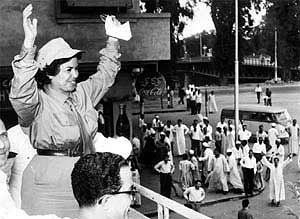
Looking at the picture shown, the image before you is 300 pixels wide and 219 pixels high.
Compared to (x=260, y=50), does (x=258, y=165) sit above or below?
below

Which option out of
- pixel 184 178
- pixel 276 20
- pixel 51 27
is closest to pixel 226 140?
pixel 184 178

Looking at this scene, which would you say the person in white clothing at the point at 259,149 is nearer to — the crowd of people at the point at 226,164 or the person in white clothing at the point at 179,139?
the crowd of people at the point at 226,164

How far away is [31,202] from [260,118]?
63.1 feet

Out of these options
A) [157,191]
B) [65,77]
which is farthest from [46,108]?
[157,191]

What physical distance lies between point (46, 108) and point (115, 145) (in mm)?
353

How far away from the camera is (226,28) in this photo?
1444 inches

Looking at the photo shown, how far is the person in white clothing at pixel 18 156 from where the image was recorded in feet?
9.64

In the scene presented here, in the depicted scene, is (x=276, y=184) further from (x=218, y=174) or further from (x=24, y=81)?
(x=24, y=81)

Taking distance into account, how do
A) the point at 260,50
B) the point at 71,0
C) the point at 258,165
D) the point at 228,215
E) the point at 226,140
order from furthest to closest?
the point at 260,50 → the point at 226,140 → the point at 258,165 → the point at 228,215 → the point at 71,0

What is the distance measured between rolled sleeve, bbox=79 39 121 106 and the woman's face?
18cm

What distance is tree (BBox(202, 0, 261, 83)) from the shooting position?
3381 cm

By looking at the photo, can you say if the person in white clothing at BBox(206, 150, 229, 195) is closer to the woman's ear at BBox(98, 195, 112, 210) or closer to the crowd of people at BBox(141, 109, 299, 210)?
the crowd of people at BBox(141, 109, 299, 210)

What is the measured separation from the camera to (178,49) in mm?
31953

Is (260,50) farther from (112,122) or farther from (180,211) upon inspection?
(180,211)
